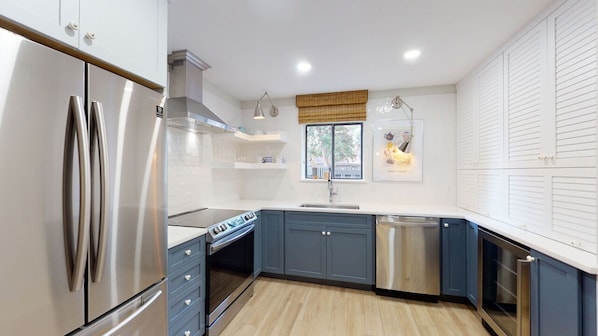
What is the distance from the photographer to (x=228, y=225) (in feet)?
7.30

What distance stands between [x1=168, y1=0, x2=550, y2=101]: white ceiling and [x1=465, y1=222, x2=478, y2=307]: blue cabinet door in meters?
1.70

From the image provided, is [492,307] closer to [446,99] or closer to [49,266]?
[446,99]

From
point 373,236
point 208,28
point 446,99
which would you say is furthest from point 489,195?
point 208,28

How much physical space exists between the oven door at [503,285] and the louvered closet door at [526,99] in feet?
2.22

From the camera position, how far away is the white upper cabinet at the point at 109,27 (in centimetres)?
83

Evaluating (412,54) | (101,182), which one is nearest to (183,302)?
(101,182)

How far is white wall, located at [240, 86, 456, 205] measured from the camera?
3.22m

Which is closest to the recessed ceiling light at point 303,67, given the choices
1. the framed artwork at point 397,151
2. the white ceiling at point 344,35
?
the white ceiling at point 344,35

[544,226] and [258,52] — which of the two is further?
[258,52]

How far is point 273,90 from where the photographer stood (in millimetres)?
3426

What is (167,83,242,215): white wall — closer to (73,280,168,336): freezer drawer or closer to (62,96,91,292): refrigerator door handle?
(73,280,168,336): freezer drawer

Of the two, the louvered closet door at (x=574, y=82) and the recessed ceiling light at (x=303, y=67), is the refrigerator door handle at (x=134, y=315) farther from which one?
the louvered closet door at (x=574, y=82)

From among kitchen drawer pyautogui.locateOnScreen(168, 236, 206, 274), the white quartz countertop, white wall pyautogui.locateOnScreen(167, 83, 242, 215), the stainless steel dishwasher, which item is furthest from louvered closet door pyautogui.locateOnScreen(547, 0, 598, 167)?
white wall pyautogui.locateOnScreen(167, 83, 242, 215)

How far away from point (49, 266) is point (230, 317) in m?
1.78
